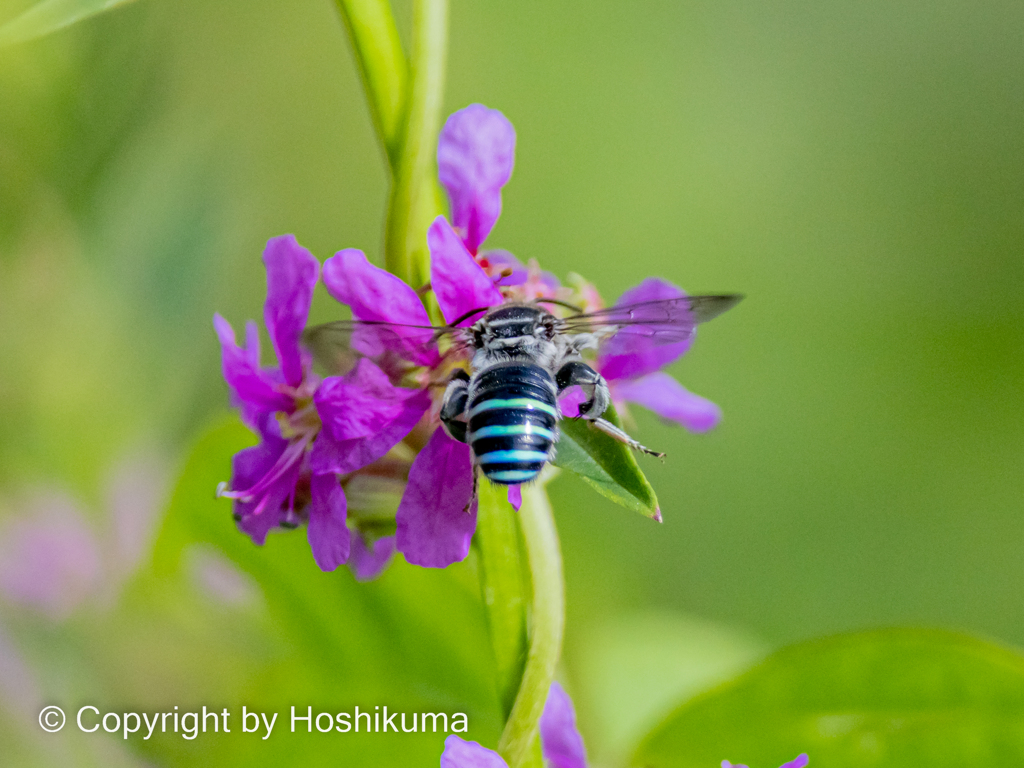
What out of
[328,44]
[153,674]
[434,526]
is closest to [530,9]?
[328,44]

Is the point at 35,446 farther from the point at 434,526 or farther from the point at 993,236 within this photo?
the point at 993,236

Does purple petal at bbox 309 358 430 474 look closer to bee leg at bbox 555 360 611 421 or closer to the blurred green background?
bee leg at bbox 555 360 611 421

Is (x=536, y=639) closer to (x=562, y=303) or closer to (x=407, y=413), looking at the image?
(x=407, y=413)

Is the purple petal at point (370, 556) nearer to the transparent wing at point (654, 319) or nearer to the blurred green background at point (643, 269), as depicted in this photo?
the transparent wing at point (654, 319)

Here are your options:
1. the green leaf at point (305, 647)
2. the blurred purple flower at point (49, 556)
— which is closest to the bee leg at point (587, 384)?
the green leaf at point (305, 647)

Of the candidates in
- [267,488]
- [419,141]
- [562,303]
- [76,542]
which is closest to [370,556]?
[267,488]

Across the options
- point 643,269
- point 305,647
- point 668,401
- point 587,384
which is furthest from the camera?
point 643,269
